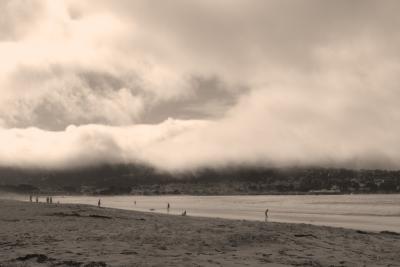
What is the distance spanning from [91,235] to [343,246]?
40.3 feet

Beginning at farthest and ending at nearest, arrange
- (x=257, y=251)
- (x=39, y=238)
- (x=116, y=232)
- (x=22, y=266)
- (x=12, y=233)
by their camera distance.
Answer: (x=116, y=232), (x=12, y=233), (x=39, y=238), (x=257, y=251), (x=22, y=266)

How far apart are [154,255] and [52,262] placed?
11.2ft

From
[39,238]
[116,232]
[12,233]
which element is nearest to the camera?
[39,238]

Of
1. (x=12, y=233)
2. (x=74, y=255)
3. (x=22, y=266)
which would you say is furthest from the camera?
(x=12, y=233)

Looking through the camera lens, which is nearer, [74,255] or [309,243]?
[74,255]

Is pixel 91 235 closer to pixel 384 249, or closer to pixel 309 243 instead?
pixel 309 243

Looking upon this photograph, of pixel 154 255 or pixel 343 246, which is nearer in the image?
pixel 154 255

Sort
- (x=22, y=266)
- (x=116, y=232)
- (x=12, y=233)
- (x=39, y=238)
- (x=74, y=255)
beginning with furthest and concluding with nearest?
1. (x=116, y=232)
2. (x=12, y=233)
3. (x=39, y=238)
4. (x=74, y=255)
5. (x=22, y=266)

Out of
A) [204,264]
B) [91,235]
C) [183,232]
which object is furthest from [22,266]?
[183,232]

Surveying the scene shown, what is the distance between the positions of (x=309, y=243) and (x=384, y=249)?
3.96m

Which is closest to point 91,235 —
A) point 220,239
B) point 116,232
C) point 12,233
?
point 116,232

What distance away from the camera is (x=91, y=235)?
21.0 m

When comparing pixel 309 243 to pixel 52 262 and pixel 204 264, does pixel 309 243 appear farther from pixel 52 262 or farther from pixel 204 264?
pixel 52 262

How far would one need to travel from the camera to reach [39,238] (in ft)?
63.1
